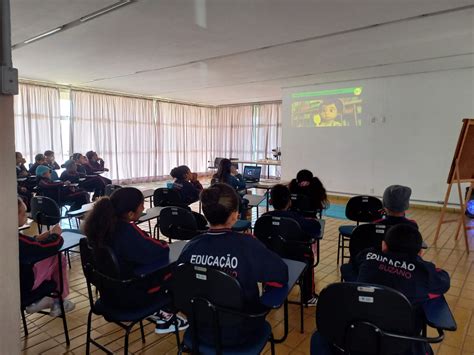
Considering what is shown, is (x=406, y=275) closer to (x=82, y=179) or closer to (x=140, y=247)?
(x=140, y=247)

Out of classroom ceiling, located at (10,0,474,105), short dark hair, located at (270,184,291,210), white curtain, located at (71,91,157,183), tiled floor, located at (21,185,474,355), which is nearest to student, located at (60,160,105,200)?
classroom ceiling, located at (10,0,474,105)

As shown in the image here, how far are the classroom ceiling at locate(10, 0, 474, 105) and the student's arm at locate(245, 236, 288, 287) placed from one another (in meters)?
2.78

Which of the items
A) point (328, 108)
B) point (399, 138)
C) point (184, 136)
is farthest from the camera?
point (184, 136)

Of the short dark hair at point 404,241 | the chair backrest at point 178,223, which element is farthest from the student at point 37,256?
the short dark hair at point 404,241

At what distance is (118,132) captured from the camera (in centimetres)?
1012

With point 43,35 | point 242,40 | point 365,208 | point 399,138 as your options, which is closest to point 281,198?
point 365,208

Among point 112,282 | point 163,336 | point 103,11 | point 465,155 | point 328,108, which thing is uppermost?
point 103,11

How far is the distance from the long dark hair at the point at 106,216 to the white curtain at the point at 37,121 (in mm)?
7266

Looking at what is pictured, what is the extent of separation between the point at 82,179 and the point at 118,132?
14.3 ft

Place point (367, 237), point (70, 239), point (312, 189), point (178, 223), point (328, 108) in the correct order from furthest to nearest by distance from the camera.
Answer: point (328, 108) < point (312, 189) < point (178, 223) < point (367, 237) < point (70, 239)

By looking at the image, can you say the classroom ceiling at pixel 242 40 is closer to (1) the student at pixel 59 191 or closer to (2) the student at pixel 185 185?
(2) the student at pixel 185 185

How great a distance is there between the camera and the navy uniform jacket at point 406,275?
4.89 feet

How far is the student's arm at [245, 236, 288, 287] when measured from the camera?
1492mm

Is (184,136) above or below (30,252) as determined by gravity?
above
